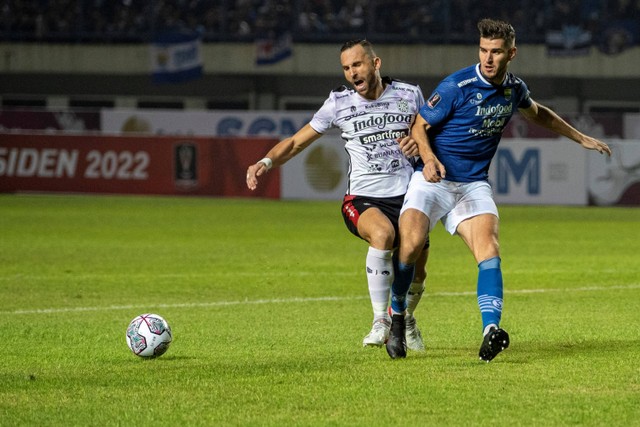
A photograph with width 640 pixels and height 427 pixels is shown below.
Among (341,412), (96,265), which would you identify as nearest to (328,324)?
(341,412)

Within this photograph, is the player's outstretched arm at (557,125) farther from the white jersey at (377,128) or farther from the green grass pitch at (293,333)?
the green grass pitch at (293,333)

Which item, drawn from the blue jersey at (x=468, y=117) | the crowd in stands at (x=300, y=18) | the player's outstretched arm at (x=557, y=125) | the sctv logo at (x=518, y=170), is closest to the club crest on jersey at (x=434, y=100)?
the blue jersey at (x=468, y=117)

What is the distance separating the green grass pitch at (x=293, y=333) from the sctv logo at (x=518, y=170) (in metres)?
6.67

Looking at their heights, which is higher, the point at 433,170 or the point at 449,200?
the point at 433,170

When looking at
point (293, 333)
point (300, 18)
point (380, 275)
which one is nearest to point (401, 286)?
point (380, 275)

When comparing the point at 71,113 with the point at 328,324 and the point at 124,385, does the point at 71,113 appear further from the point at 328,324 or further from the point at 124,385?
the point at 124,385

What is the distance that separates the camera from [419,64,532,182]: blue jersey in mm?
7941

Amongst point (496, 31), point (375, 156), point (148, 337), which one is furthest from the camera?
point (375, 156)

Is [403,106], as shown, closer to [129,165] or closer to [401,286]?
[401,286]

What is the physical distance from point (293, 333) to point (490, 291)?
226 centimetres

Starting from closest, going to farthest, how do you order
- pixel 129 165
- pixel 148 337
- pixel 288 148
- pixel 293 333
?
pixel 148 337
pixel 288 148
pixel 293 333
pixel 129 165

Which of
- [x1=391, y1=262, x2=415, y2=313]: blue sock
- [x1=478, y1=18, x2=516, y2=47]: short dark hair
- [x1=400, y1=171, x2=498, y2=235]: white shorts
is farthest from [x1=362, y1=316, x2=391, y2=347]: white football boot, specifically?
[x1=478, y1=18, x2=516, y2=47]: short dark hair

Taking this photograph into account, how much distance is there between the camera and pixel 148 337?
317 inches

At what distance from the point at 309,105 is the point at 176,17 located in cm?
538
